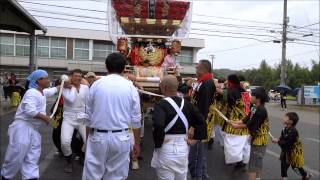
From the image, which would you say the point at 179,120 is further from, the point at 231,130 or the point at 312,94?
the point at 312,94

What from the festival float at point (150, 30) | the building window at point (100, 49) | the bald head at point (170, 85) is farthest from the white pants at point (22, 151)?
the building window at point (100, 49)

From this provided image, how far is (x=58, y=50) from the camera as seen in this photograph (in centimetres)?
6431

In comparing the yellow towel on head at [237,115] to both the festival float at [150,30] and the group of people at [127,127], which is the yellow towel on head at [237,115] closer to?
the group of people at [127,127]

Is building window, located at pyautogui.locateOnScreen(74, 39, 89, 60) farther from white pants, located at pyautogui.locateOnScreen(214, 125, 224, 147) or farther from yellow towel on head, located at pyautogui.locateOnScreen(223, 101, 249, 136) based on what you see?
yellow towel on head, located at pyautogui.locateOnScreen(223, 101, 249, 136)

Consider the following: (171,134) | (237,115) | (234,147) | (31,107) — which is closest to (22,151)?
(31,107)

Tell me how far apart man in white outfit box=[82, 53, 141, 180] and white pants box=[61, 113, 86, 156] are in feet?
9.35

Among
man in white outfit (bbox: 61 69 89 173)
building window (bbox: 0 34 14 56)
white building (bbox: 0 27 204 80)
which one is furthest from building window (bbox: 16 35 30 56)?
man in white outfit (bbox: 61 69 89 173)

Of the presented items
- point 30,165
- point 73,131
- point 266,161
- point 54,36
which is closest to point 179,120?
point 30,165

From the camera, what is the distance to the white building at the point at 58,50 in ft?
204

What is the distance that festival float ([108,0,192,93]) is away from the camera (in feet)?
35.3

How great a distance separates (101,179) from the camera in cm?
559

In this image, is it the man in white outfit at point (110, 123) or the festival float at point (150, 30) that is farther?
the festival float at point (150, 30)

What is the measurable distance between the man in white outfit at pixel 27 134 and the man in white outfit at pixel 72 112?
1568mm

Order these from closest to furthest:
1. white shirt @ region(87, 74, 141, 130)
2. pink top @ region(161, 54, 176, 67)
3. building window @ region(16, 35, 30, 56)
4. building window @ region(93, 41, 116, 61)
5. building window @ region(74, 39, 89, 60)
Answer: white shirt @ region(87, 74, 141, 130) → pink top @ region(161, 54, 176, 67) → building window @ region(16, 35, 30, 56) → building window @ region(74, 39, 89, 60) → building window @ region(93, 41, 116, 61)
